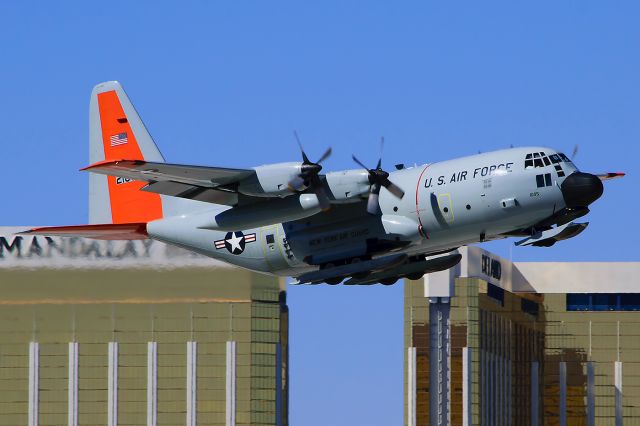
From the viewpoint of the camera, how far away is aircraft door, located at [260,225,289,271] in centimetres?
6191

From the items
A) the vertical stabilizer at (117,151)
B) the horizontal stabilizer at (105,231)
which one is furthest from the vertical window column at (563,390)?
the horizontal stabilizer at (105,231)

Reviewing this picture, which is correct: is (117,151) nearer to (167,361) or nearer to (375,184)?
(375,184)

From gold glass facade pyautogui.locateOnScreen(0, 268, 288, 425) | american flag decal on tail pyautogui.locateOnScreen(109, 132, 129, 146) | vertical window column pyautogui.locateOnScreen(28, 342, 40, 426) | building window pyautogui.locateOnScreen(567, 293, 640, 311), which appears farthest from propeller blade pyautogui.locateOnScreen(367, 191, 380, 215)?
building window pyautogui.locateOnScreen(567, 293, 640, 311)

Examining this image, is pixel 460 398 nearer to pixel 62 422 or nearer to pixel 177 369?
pixel 177 369

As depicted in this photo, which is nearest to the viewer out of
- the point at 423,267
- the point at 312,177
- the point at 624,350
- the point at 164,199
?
the point at 312,177

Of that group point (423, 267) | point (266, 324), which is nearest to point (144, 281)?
point (266, 324)

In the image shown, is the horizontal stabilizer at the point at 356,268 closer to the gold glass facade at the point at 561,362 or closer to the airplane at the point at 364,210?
the airplane at the point at 364,210

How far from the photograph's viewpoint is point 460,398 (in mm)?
124938

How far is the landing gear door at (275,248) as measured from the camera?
6184 centimetres

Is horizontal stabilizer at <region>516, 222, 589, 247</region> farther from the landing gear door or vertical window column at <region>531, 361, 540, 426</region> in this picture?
vertical window column at <region>531, 361, 540, 426</region>

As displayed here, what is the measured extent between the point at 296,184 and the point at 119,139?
47.6 ft

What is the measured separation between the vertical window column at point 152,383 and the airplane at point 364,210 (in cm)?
6159

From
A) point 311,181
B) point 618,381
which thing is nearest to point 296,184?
point 311,181

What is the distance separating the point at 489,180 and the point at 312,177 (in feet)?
21.2
